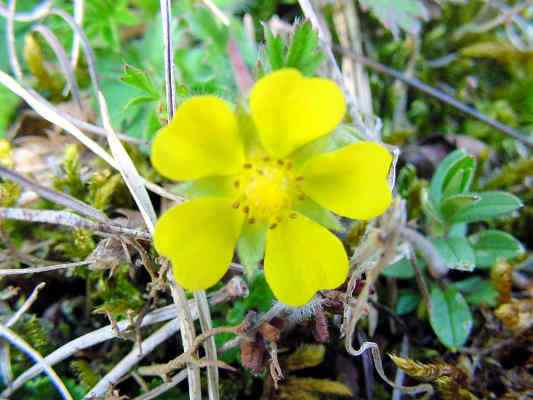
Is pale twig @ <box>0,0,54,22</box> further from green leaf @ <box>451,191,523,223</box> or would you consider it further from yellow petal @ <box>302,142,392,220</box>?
green leaf @ <box>451,191,523,223</box>

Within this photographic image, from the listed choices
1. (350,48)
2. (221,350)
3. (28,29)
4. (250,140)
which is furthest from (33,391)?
(350,48)

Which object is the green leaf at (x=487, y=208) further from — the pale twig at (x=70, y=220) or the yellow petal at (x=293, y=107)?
the pale twig at (x=70, y=220)

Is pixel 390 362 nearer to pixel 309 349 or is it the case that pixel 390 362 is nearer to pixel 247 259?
pixel 309 349

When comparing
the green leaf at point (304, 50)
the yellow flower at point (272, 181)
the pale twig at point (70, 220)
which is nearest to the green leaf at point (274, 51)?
the green leaf at point (304, 50)

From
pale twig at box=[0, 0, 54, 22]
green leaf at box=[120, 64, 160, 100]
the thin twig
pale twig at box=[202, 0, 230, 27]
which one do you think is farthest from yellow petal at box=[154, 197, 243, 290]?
pale twig at box=[0, 0, 54, 22]

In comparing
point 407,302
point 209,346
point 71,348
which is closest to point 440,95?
point 407,302

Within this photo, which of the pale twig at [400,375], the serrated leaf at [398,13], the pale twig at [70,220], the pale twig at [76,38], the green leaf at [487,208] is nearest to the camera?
the pale twig at [70,220]

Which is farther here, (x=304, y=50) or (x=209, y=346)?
(x=304, y=50)

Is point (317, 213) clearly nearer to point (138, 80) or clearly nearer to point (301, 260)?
point (301, 260)
